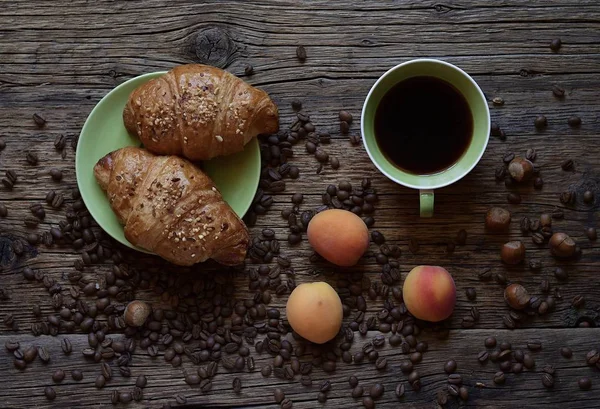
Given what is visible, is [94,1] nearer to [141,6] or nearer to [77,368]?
[141,6]

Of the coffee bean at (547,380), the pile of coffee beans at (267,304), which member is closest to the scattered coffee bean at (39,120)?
the pile of coffee beans at (267,304)

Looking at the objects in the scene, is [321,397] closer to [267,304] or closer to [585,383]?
[267,304]

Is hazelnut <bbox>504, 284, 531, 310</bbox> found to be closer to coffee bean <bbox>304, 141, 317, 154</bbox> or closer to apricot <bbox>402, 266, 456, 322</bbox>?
apricot <bbox>402, 266, 456, 322</bbox>

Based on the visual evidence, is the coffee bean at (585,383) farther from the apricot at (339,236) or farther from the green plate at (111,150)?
the green plate at (111,150)

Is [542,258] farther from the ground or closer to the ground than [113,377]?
farther from the ground

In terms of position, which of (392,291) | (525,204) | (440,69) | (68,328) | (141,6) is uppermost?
(141,6)

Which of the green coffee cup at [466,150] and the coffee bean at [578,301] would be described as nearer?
the green coffee cup at [466,150]

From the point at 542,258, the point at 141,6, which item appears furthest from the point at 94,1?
the point at 542,258
